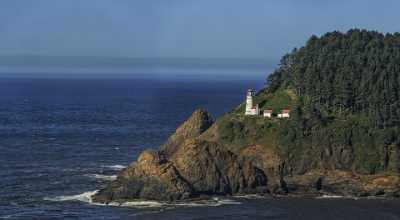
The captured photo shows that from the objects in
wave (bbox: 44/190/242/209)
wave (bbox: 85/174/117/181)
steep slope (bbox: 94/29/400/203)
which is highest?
steep slope (bbox: 94/29/400/203)

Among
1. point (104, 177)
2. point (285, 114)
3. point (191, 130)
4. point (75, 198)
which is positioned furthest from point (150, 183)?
point (285, 114)

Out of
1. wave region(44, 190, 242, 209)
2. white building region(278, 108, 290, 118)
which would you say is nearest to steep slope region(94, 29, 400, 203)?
wave region(44, 190, 242, 209)

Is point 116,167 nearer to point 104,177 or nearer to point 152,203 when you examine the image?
point 104,177

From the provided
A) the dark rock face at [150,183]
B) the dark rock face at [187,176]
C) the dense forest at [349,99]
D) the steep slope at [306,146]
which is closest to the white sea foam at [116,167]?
the steep slope at [306,146]

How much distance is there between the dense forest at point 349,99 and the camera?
12900cm

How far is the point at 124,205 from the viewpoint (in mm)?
117250

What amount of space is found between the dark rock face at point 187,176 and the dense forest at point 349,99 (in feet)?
28.1

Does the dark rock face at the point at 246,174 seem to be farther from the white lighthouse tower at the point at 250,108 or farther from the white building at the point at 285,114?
the white lighthouse tower at the point at 250,108

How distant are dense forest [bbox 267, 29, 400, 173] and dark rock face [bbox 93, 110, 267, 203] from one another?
8.57 meters

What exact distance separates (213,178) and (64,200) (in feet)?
63.7

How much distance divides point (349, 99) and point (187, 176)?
1281 inches

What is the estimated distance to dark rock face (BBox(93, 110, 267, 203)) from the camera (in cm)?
11950

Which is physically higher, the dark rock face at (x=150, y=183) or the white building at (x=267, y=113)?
the white building at (x=267, y=113)

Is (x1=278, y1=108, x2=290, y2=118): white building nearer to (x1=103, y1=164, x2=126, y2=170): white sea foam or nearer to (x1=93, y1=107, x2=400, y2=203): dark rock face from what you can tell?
(x1=93, y1=107, x2=400, y2=203): dark rock face
